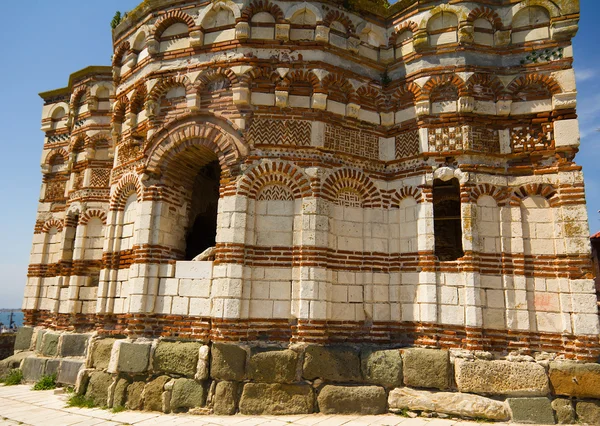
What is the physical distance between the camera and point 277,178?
7688mm

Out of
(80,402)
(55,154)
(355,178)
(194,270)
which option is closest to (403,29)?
(355,178)

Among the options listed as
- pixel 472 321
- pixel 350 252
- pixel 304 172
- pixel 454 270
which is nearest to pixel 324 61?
pixel 304 172

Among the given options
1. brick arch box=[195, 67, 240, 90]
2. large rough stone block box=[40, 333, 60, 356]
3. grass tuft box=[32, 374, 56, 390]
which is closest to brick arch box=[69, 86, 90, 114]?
brick arch box=[195, 67, 240, 90]

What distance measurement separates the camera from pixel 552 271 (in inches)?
285

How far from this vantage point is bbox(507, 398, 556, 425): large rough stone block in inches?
258

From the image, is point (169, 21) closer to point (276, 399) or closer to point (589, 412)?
point (276, 399)

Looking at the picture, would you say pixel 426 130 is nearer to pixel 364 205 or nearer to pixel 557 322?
pixel 364 205

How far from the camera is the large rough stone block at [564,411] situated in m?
6.58

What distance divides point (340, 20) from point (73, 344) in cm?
900

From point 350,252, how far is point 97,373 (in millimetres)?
5096

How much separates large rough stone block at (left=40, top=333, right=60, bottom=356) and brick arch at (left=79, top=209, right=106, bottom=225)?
106 inches

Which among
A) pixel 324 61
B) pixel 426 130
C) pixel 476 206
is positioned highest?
pixel 324 61

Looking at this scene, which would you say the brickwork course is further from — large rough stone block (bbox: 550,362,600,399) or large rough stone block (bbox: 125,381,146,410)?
large rough stone block (bbox: 125,381,146,410)

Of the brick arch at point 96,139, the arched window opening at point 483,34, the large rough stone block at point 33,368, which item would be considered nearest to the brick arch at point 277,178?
the arched window opening at point 483,34
